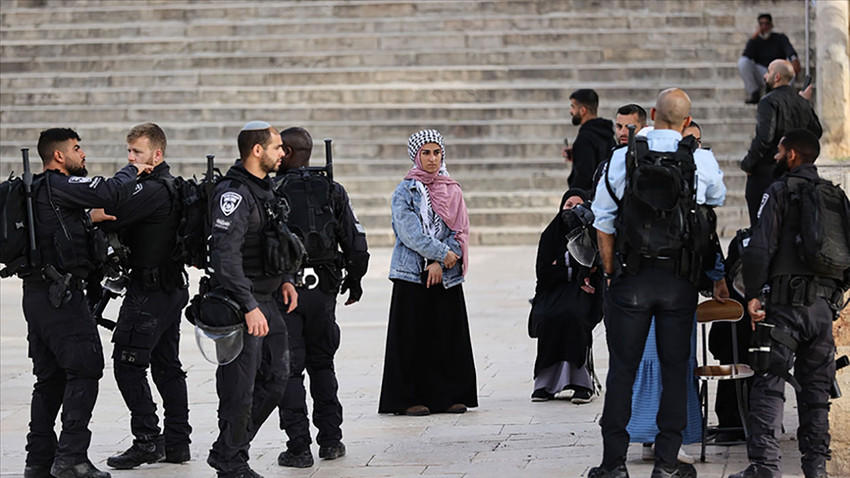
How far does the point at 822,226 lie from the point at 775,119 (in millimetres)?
3425

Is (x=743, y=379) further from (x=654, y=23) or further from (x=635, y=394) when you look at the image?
(x=654, y=23)

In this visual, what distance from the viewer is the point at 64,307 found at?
665cm

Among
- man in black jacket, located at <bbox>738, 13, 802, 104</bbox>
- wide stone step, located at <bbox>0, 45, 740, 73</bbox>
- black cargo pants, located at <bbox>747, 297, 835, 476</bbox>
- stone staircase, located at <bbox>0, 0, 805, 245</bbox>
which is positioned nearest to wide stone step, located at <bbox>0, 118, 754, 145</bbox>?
stone staircase, located at <bbox>0, 0, 805, 245</bbox>

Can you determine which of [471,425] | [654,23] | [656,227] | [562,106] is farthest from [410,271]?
[654,23]

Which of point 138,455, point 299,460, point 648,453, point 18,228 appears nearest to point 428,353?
point 299,460

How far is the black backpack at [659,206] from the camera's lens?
595 centimetres

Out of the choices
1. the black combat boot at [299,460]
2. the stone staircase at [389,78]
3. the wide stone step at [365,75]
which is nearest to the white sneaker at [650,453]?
the black combat boot at [299,460]

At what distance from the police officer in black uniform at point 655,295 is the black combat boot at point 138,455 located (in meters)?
2.26

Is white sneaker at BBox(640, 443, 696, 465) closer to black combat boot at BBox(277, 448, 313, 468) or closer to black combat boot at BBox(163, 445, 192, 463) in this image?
black combat boot at BBox(277, 448, 313, 468)

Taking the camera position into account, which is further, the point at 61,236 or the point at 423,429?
the point at 423,429

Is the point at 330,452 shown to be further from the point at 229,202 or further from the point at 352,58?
the point at 352,58

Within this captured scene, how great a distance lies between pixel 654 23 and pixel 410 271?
12161mm

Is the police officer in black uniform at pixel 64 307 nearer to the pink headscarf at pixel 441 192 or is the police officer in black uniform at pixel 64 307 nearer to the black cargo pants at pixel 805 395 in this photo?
the pink headscarf at pixel 441 192

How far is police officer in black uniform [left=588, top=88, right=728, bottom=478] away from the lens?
609cm
